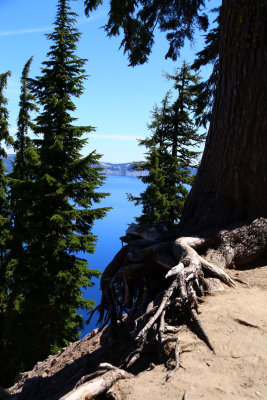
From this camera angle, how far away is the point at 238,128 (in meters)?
4.37

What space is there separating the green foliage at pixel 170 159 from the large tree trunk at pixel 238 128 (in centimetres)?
1071

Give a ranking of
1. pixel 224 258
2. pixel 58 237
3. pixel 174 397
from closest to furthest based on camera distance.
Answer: pixel 174 397
pixel 224 258
pixel 58 237

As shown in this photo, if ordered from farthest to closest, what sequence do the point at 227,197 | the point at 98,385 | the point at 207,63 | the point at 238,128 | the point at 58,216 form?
1. the point at 58,216
2. the point at 207,63
3. the point at 227,197
4. the point at 238,128
5. the point at 98,385

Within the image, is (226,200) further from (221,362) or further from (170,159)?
(170,159)

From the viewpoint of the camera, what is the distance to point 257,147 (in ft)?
14.0

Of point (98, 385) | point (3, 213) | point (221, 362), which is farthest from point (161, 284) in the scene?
point (3, 213)

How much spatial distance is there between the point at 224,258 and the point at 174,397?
2326 millimetres

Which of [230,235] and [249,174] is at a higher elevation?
[249,174]

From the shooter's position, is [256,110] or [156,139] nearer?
[256,110]

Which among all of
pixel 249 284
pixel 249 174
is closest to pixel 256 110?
pixel 249 174

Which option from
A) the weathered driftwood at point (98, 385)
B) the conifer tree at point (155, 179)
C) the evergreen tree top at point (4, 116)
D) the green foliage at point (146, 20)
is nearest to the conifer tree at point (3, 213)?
the evergreen tree top at point (4, 116)

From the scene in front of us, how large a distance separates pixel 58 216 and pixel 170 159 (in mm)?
8619

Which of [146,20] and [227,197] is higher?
[146,20]

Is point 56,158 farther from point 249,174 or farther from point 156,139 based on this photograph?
point 249,174
